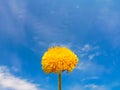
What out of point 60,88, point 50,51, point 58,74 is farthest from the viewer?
point 50,51

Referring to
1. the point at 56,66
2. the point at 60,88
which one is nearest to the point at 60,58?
the point at 56,66

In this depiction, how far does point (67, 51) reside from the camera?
4.57 metres

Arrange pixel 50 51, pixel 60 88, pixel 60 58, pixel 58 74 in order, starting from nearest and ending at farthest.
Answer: pixel 60 88, pixel 58 74, pixel 60 58, pixel 50 51

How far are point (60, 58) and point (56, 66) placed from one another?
196mm

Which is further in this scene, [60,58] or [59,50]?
[59,50]

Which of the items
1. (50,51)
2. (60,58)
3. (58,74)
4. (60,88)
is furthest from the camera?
(50,51)

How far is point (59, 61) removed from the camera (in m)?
4.39

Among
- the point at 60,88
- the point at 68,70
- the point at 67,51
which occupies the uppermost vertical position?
the point at 67,51

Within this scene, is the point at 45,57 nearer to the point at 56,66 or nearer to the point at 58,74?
the point at 56,66

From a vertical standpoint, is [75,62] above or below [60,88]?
above

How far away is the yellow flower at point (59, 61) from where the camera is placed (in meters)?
4.36

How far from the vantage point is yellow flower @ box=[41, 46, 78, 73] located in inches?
171

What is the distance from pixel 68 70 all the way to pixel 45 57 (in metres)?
0.56

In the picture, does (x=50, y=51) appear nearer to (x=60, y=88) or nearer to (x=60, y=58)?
(x=60, y=58)
